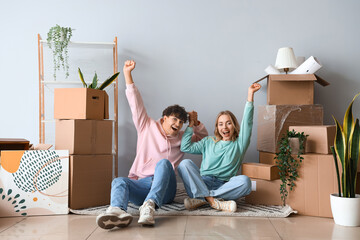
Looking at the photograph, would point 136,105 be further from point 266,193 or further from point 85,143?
point 266,193

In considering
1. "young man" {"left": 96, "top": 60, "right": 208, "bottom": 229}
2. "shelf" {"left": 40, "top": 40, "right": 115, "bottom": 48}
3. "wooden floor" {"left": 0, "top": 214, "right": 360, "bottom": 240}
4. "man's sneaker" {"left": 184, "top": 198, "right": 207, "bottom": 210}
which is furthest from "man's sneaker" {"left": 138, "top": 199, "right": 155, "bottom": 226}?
"shelf" {"left": 40, "top": 40, "right": 115, "bottom": 48}

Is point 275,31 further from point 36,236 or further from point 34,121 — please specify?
A: point 36,236

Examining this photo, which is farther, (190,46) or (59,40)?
(190,46)

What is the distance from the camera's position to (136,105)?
7.84 feet

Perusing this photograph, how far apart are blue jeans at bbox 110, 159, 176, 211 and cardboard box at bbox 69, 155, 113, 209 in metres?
0.26

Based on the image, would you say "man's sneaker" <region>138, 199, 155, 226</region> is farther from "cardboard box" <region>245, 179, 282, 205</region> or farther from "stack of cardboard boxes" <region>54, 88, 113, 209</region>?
"cardboard box" <region>245, 179, 282, 205</region>

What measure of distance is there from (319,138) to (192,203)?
892 millimetres

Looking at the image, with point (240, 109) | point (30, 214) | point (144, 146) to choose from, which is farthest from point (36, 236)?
point (240, 109)

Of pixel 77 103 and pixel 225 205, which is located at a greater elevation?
pixel 77 103

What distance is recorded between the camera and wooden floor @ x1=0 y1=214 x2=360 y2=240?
1.63 meters

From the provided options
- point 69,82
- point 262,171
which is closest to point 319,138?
point 262,171

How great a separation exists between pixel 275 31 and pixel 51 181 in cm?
212

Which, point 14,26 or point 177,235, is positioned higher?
point 14,26

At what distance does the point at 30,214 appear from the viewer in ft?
6.69
